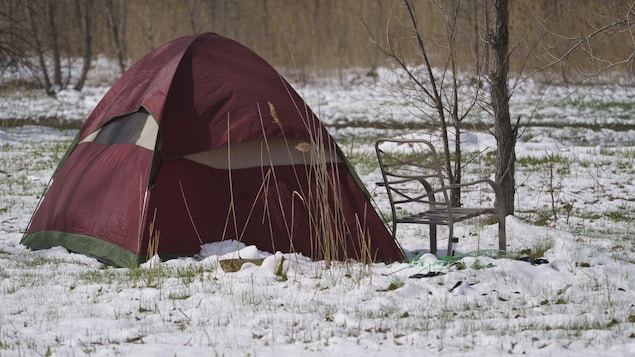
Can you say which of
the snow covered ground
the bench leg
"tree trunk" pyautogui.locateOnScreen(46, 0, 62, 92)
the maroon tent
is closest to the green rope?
the snow covered ground

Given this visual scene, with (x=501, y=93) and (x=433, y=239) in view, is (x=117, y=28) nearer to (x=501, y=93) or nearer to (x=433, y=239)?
(x=501, y=93)

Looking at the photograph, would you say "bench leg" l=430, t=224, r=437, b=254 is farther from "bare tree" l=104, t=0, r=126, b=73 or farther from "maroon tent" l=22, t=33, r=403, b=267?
"bare tree" l=104, t=0, r=126, b=73

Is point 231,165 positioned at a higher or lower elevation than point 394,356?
higher

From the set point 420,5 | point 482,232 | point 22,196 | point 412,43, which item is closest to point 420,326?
point 482,232

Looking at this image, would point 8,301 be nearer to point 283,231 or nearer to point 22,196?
point 283,231

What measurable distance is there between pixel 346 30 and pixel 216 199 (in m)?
22.3

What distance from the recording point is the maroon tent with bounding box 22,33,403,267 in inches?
260

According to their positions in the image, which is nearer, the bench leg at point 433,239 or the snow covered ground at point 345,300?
the snow covered ground at point 345,300

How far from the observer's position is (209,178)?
6.78 m

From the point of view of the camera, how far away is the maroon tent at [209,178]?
260 inches

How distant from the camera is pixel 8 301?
212 inches

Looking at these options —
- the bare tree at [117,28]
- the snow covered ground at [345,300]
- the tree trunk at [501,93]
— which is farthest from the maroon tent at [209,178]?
the bare tree at [117,28]

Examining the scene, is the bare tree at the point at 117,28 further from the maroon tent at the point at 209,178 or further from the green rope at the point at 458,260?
the green rope at the point at 458,260

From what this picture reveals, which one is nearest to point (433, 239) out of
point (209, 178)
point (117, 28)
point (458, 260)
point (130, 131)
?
point (458, 260)
